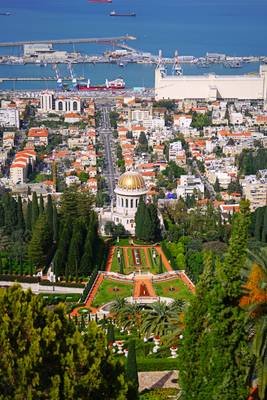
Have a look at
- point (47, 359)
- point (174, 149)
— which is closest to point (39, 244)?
point (47, 359)

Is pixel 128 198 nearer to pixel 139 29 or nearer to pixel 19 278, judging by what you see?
pixel 19 278

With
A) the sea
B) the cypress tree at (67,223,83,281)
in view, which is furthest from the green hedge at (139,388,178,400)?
the sea

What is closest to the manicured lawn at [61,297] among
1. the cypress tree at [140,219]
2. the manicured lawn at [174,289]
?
the manicured lawn at [174,289]

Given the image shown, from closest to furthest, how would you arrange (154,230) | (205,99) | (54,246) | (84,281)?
(84,281) < (54,246) < (154,230) < (205,99)

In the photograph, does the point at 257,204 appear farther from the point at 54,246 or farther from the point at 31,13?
the point at 31,13

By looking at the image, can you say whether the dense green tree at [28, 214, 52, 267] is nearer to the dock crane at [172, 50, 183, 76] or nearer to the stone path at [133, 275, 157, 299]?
the stone path at [133, 275, 157, 299]

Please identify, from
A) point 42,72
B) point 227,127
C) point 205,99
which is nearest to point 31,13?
point 42,72

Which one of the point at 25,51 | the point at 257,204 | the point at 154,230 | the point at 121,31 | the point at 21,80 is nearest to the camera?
the point at 154,230
